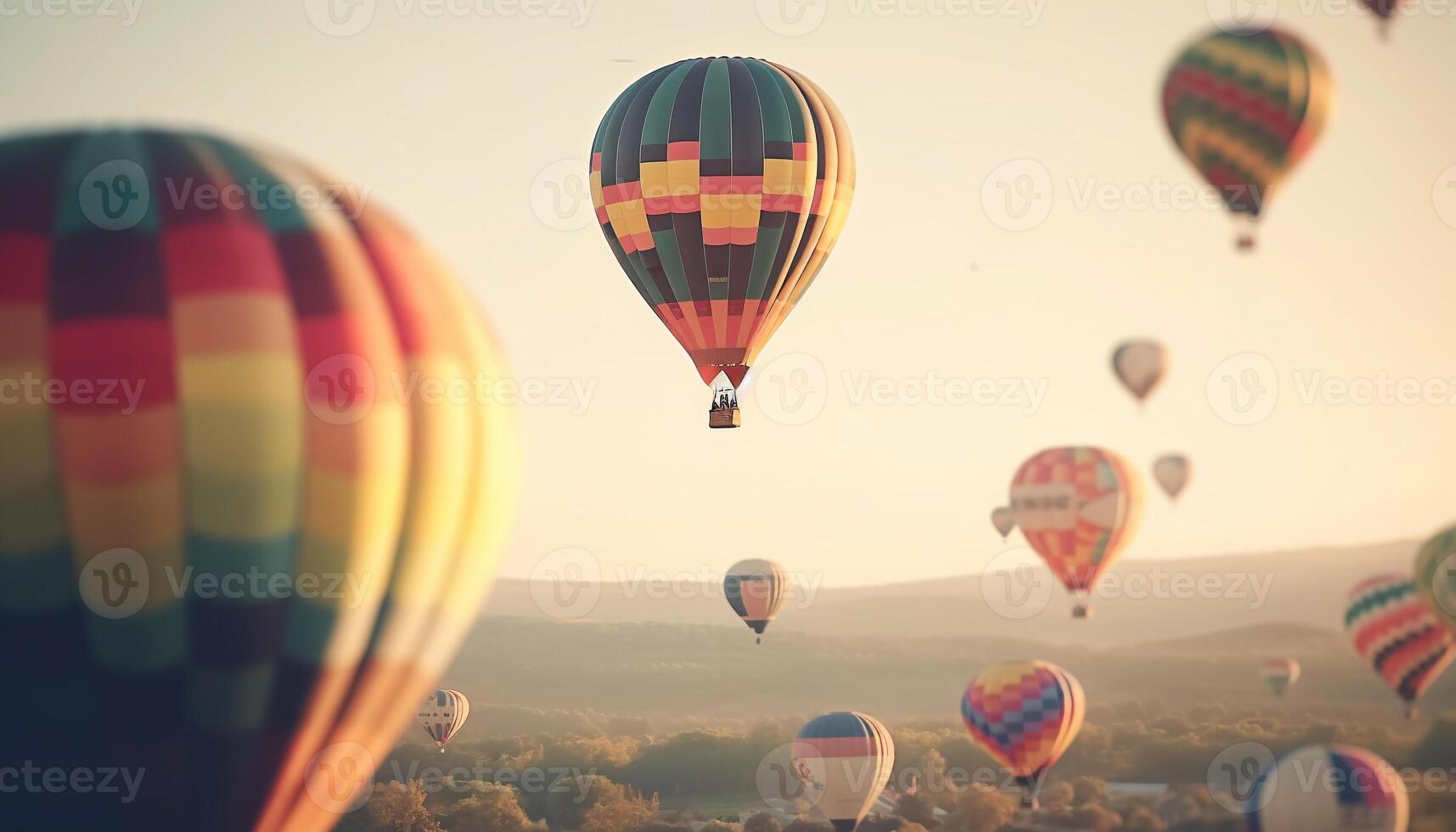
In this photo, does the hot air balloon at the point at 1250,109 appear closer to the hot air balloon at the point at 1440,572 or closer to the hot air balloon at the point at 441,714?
the hot air balloon at the point at 1440,572

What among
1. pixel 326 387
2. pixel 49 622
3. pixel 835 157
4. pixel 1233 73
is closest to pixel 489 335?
pixel 326 387

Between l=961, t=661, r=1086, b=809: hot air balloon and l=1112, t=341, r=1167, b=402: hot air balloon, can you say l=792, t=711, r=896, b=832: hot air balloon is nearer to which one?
l=961, t=661, r=1086, b=809: hot air balloon

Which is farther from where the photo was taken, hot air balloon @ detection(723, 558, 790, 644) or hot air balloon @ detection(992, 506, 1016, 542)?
hot air balloon @ detection(723, 558, 790, 644)

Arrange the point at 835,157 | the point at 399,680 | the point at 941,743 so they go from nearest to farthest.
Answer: the point at 399,680 → the point at 835,157 → the point at 941,743

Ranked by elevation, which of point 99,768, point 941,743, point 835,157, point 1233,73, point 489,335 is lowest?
point 941,743

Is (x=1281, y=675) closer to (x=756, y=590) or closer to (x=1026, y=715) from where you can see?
(x=756, y=590)

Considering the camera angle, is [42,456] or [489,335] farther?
[489,335]

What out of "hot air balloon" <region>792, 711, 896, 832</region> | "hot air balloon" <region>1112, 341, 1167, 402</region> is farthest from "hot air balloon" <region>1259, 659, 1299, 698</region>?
"hot air balloon" <region>1112, 341, 1167, 402</region>

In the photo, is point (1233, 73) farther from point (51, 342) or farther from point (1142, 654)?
point (1142, 654)
